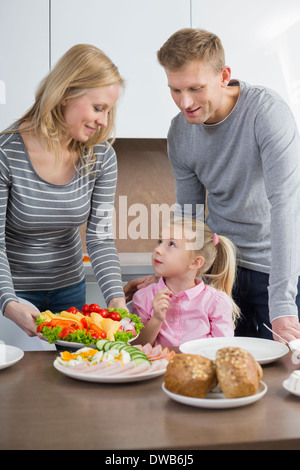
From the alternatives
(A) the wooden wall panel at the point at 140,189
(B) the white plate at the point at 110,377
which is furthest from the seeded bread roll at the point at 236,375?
(A) the wooden wall panel at the point at 140,189

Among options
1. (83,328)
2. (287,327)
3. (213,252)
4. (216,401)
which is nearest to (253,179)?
(213,252)

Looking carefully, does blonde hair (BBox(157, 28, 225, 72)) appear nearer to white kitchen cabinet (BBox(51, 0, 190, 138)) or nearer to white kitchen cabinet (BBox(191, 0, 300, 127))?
white kitchen cabinet (BBox(51, 0, 190, 138))

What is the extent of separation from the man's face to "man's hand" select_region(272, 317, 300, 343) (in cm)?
65

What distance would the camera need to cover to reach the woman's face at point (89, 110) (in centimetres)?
161

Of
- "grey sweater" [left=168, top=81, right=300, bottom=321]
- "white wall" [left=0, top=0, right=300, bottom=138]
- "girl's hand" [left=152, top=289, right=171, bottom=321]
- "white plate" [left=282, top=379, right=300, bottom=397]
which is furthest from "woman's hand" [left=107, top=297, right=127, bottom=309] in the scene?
"white wall" [left=0, top=0, right=300, bottom=138]

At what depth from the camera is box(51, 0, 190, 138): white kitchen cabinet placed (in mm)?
2867

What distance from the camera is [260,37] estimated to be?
3000mm

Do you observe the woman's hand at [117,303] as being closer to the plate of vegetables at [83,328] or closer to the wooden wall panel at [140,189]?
the plate of vegetables at [83,328]

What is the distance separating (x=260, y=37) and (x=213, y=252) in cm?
162

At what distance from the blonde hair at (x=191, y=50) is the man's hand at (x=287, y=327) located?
760 millimetres

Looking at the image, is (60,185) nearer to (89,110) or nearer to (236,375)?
(89,110)

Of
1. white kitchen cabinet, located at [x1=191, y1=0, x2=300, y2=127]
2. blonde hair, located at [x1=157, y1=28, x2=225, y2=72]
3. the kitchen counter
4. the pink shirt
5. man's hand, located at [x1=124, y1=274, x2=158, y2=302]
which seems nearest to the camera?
blonde hair, located at [x1=157, y1=28, x2=225, y2=72]
